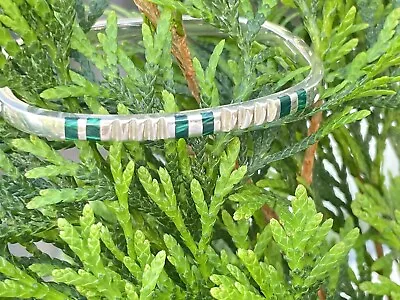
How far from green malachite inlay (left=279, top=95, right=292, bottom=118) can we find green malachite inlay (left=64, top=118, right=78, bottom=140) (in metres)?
0.15

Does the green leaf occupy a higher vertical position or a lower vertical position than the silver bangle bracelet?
lower

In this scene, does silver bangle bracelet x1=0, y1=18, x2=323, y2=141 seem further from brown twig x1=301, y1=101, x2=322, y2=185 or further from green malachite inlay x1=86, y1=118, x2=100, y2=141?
brown twig x1=301, y1=101, x2=322, y2=185

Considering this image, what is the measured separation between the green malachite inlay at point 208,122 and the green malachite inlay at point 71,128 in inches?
3.6

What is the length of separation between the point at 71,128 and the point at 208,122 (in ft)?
0.32

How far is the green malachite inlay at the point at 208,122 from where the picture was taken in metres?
0.43

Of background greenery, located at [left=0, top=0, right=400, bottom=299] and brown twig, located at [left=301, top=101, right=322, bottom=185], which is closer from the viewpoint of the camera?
background greenery, located at [left=0, top=0, right=400, bottom=299]

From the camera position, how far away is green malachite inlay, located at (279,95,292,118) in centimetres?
45

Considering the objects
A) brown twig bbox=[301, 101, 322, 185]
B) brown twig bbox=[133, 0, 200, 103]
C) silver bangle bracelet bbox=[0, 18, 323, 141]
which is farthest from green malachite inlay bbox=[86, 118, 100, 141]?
brown twig bbox=[301, 101, 322, 185]

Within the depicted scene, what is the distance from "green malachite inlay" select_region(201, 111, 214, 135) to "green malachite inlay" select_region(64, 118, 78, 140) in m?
0.09

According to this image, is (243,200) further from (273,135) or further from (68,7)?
(68,7)

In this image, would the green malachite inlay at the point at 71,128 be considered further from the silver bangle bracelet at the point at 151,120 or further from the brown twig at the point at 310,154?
the brown twig at the point at 310,154

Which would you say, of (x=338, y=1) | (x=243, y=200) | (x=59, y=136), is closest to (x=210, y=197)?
(x=243, y=200)

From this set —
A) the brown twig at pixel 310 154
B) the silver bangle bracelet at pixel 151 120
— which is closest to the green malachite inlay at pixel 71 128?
the silver bangle bracelet at pixel 151 120

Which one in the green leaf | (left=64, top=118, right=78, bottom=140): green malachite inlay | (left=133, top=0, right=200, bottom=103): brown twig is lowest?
the green leaf
